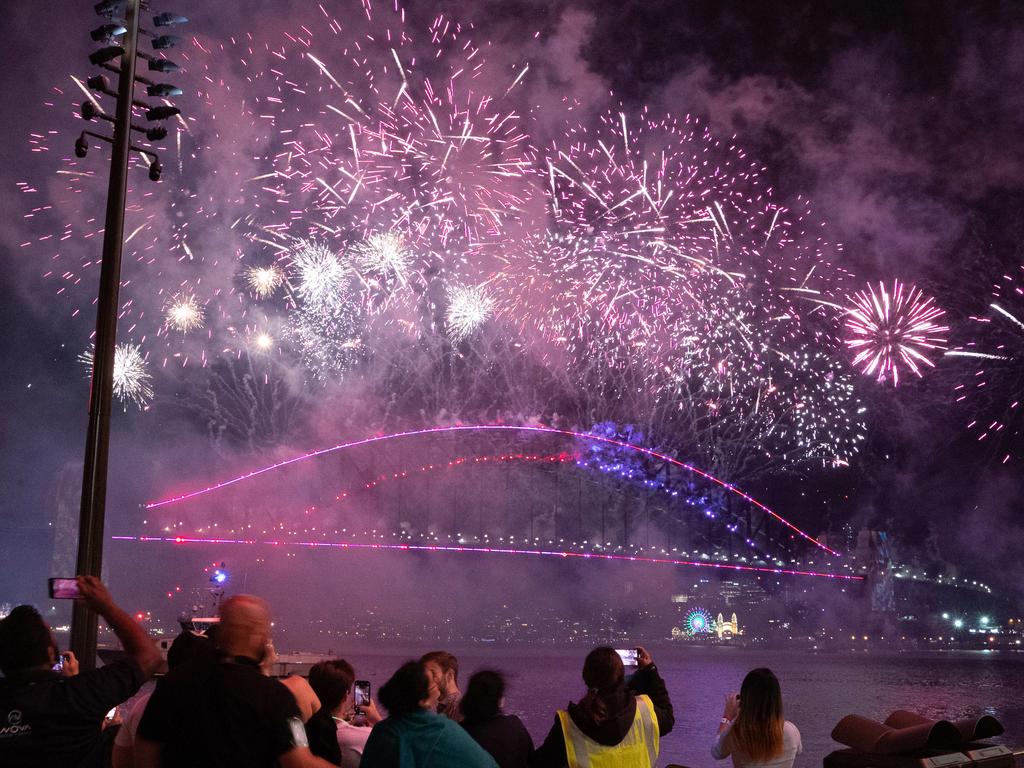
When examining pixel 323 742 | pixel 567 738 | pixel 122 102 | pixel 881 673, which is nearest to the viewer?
pixel 323 742

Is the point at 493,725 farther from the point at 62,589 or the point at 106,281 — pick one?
the point at 106,281

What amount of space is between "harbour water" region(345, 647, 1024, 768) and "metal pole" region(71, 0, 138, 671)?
23.1ft

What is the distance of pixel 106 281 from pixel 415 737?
6.88m

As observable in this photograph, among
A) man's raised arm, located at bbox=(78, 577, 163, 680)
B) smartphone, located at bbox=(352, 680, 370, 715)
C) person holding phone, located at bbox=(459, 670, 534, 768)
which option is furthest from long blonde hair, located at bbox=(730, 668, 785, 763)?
man's raised arm, located at bbox=(78, 577, 163, 680)

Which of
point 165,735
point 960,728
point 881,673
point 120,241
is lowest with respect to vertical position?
point 881,673

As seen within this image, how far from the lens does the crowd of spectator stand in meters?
4.03

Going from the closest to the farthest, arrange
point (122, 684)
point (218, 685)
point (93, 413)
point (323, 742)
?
point (218, 685)
point (122, 684)
point (323, 742)
point (93, 413)

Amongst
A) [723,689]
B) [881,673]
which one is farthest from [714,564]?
[723,689]

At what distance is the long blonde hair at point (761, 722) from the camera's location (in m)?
5.78

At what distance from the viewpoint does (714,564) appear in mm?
94500

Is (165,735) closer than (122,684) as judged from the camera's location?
Yes

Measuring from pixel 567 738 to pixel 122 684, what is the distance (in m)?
2.42

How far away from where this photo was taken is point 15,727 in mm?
4363

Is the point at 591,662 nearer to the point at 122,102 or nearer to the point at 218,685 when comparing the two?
the point at 218,685
